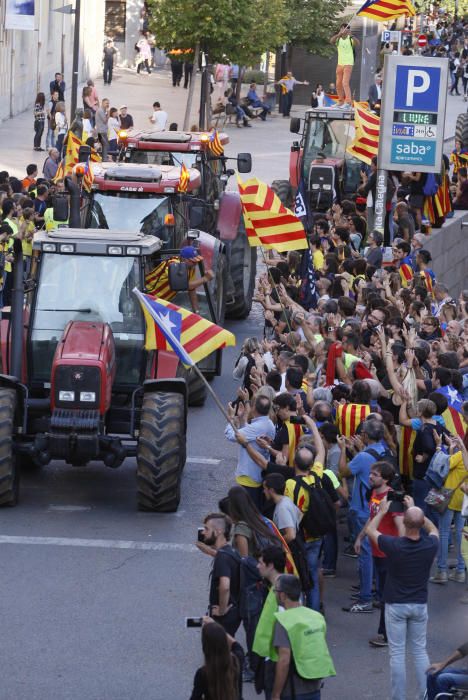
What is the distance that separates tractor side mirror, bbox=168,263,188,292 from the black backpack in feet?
12.3

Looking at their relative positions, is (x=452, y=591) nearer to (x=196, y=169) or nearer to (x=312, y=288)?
(x=312, y=288)

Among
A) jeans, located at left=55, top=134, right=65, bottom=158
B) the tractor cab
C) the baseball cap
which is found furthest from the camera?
jeans, located at left=55, top=134, right=65, bottom=158

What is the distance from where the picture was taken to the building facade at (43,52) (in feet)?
132

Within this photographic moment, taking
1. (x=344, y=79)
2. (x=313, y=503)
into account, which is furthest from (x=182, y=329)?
(x=344, y=79)

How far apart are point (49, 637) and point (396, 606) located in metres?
2.73

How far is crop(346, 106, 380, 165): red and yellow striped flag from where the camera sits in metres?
23.8

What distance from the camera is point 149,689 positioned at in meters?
10.4

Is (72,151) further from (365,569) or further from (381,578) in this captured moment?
(381,578)

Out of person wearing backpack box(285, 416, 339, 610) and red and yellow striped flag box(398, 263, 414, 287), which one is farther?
red and yellow striped flag box(398, 263, 414, 287)

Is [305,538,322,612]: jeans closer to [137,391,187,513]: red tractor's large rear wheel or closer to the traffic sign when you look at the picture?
[137,391,187,513]: red tractor's large rear wheel

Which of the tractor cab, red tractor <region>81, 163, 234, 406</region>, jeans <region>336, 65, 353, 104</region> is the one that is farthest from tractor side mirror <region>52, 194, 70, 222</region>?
jeans <region>336, 65, 353, 104</region>

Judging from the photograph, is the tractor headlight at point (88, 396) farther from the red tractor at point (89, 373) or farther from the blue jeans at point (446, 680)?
the blue jeans at point (446, 680)

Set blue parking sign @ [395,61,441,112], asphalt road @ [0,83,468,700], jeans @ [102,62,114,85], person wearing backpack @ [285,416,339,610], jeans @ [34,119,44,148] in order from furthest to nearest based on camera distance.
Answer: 1. jeans @ [102,62,114,85]
2. jeans @ [34,119,44,148]
3. blue parking sign @ [395,61,441,112]
4. person wearing backpack @ [285,416,339,610]
5. asphalt road @ [0,83,468,700]

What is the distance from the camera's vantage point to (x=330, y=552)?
41.8 ft
